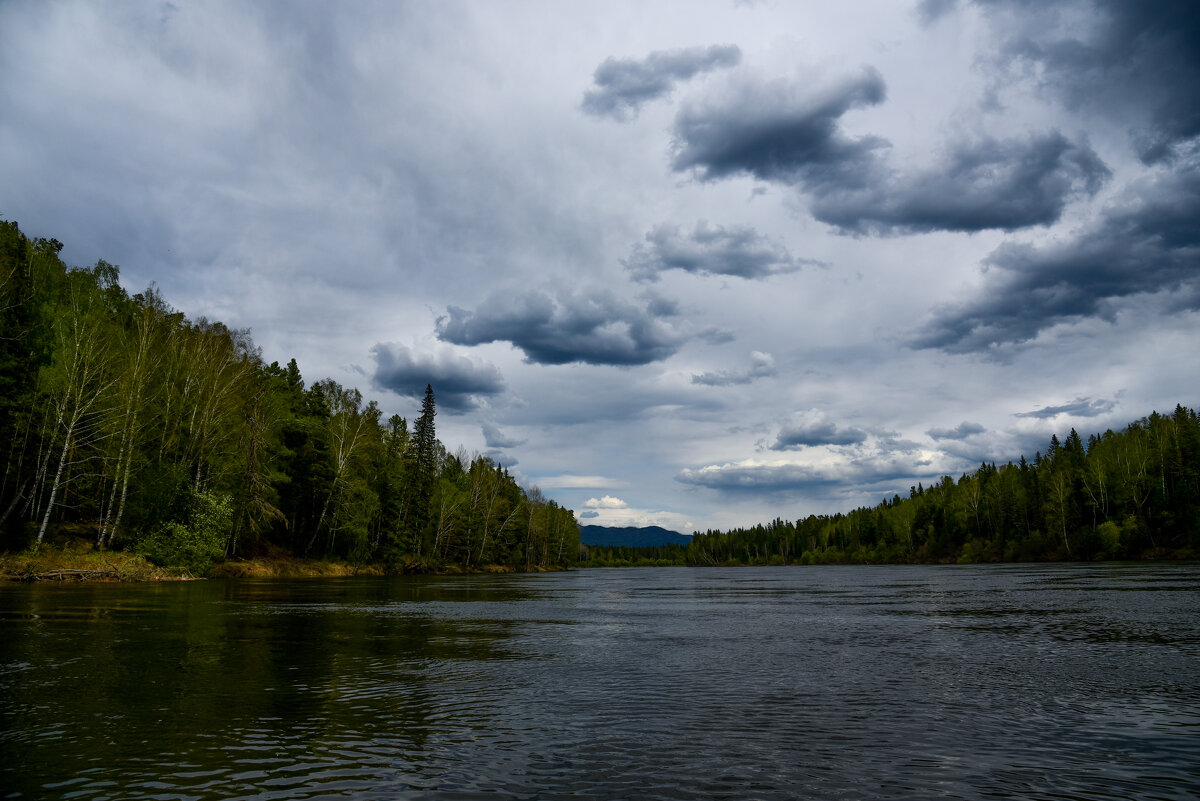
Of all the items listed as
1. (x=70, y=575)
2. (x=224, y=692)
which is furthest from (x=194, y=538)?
(x=224, y=692)

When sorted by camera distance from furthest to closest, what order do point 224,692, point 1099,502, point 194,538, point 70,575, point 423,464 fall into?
1. point 1099,502
2. point 423,464
3. point 194,538
4. point 70,575
5. point 224,692

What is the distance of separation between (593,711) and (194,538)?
1996 inches

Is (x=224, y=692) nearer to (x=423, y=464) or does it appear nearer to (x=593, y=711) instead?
(x=593, y=711)

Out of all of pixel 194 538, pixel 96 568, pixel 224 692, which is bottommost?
pixel 224 692

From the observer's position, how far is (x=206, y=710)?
11.7m

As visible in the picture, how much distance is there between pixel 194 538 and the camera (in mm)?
52031

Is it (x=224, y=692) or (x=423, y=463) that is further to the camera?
(x=423, y=463)

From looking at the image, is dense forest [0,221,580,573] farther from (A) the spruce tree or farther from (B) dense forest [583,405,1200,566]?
(B) dense forest [583,405,1200,566]

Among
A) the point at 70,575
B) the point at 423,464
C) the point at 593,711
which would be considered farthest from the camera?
the point at 423,464

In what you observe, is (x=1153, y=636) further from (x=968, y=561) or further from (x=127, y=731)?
(x=968, y=561)

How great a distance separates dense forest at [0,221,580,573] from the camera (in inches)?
1746

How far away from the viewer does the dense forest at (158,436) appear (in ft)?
145

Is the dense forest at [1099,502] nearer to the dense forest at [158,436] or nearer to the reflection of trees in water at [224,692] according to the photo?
the dense forest at [158,436]

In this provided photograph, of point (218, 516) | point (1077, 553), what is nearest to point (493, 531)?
point (218, 516)
